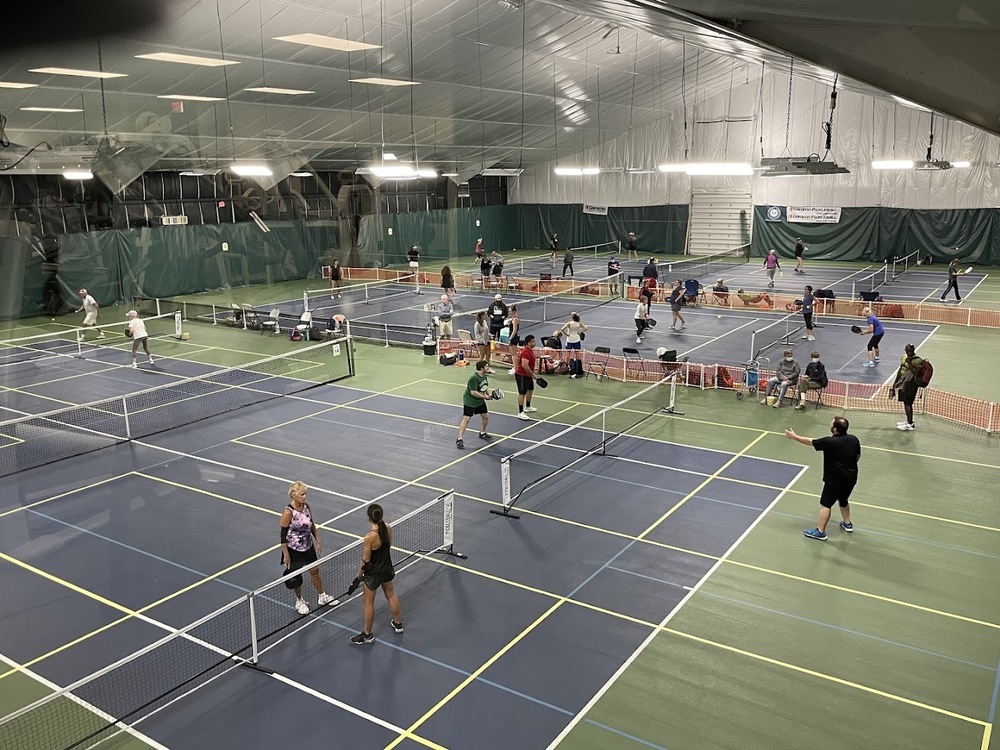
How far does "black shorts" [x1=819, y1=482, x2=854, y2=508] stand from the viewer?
11797 millimetres

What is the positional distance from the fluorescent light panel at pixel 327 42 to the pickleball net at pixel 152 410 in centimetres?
839

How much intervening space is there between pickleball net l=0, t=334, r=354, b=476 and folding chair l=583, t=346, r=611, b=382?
684cm

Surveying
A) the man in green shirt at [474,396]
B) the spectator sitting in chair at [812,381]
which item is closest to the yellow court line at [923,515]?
the spectator sitting in chair at [812,381]

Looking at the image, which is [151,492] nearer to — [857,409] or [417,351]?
[417,351]

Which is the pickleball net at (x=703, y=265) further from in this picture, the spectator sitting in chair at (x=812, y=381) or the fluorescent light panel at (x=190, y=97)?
the fluorescent light panel at (x=190, y=97)

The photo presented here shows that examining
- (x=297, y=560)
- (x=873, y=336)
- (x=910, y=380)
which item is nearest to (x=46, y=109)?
(x=297, y=560)

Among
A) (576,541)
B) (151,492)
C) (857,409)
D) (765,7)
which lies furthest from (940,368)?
(765,7)

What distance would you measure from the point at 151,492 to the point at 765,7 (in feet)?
44.7

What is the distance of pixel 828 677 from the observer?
880cm

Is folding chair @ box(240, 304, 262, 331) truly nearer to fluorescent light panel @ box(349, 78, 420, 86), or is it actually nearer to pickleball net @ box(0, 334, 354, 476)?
pickleball net @ box(0, 334, 354, 476)

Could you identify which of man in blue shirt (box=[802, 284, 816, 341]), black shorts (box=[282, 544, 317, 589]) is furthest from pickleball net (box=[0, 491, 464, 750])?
man in blue shirt (box=[802, 284, 816, 341])

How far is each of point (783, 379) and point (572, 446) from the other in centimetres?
605

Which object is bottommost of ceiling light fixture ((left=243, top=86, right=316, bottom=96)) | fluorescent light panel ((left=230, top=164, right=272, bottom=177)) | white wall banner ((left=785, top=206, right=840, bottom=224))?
white wall banner ((left=785, top=206, right=840, bottom=224))

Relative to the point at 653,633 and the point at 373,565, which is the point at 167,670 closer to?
the point at 373,565
